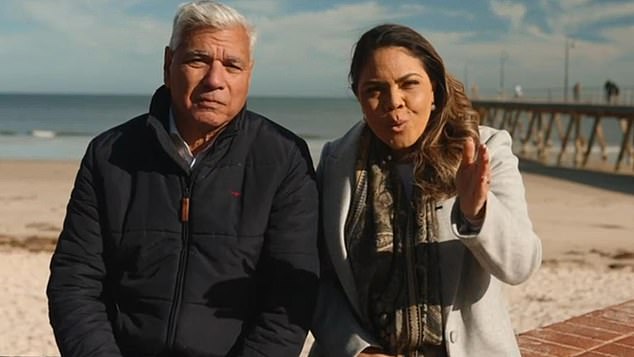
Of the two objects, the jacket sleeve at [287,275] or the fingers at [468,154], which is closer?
the fingers at [468,154]

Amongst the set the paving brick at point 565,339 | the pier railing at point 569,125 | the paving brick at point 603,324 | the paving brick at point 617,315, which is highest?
the paving brick at point 565,339

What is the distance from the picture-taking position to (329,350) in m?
2.45

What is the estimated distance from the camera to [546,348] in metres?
3.42

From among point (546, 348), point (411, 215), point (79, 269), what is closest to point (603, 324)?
point (546, 348)

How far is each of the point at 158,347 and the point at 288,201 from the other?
562 millimetres

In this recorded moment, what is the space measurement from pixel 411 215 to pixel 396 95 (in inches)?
13.9

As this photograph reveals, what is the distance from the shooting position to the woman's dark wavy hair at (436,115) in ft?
7.38

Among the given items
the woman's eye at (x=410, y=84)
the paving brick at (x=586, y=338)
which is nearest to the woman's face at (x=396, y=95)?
the woman's eye at (x=410, y=84)

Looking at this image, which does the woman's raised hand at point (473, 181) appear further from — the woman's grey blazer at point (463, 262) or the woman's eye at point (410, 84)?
the woman's eye at point (410, 84)

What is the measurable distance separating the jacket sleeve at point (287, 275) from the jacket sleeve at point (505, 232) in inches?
18.5

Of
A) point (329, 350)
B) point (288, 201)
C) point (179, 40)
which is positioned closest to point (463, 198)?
point (288, 201)

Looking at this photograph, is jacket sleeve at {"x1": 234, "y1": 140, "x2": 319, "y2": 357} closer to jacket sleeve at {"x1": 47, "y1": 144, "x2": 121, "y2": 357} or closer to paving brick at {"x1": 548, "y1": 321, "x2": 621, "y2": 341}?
jacket sleeve at {"x1": 47, "y1": 144, "x2": 121, "y2": 357}

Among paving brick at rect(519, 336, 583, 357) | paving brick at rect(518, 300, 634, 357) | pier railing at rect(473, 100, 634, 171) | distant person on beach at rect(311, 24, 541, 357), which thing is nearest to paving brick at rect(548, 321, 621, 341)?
paving brick at rect(518, 300, 634, 357)

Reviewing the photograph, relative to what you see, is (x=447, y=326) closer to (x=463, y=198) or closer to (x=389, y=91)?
(x=463, y=198)
